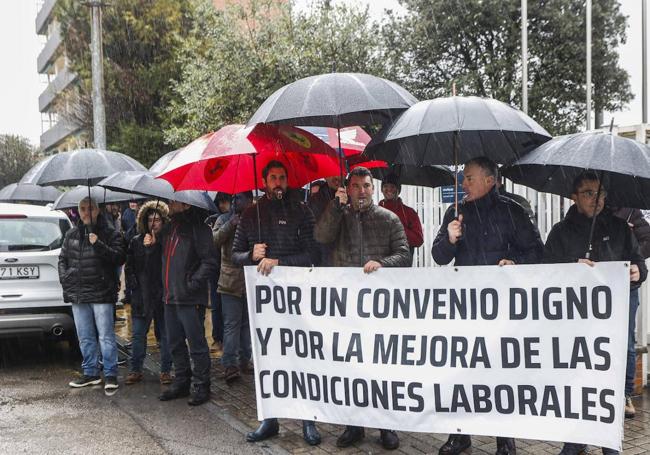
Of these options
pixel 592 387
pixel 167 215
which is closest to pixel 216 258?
pixel 167 215

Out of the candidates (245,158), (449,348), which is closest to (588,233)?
(449,348)

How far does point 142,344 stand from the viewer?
6.91m

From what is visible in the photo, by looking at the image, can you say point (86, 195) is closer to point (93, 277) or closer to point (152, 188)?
point (93, 277)

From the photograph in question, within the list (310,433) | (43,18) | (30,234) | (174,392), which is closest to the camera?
(310,433)

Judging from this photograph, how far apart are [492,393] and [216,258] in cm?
282

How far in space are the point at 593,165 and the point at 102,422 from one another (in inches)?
166

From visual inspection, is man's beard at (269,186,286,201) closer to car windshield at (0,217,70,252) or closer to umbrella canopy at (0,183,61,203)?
car windshield at (0,217,70,252)

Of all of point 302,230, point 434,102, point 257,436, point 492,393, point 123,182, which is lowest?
point 257,436

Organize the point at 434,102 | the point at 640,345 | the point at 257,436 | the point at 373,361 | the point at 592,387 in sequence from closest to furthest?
the point at 592,387 → the point at 434,102 → the point at 373,361 → the point at 257,436 → the point at 640,345

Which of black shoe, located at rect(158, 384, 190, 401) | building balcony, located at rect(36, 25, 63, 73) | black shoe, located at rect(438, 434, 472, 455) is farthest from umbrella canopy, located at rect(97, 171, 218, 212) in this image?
building balcony, located at rect(36, 25, 63, 73)

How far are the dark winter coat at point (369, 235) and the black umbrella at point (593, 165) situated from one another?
0.85 m

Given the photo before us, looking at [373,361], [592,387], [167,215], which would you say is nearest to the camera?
[592,387]

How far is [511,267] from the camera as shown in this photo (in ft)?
13.3

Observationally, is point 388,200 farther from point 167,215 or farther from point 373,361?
point 373,361
